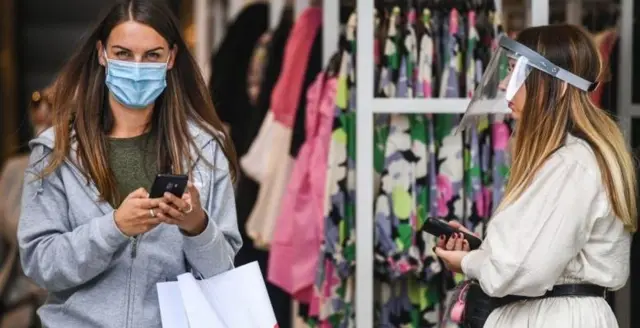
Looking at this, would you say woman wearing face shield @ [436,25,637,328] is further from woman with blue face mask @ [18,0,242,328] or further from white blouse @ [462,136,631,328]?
woman with blue face mask @ [18,0,242,328]

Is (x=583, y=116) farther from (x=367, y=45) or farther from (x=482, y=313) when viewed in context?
(x=367, y=45)

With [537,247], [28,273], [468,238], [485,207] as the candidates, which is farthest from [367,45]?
[28,273]

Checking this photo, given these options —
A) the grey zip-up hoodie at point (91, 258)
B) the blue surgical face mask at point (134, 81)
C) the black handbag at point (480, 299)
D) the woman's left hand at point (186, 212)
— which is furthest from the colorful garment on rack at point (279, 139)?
the woman's left hand at point (186, 212)

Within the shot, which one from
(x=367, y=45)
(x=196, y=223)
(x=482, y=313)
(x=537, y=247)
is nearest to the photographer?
(x=196, y=223)

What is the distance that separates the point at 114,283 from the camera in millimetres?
2506

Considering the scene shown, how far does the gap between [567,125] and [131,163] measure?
0.98 meters

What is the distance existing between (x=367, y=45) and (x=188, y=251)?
130 cm

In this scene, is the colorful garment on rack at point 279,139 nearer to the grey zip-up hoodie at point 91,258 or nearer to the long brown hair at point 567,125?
the long brown hair at point 567,125

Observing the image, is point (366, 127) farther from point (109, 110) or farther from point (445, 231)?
point (109, 110)

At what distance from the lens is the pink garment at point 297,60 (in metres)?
4.51

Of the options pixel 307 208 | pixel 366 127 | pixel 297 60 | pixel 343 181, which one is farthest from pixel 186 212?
pixel 297 60

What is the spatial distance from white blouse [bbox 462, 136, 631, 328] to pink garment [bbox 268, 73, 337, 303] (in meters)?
1.33

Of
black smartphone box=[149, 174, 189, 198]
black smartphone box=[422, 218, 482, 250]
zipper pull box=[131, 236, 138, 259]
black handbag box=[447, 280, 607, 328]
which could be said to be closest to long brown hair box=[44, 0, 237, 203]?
zipper pull box=[131, 236, 138, 259]

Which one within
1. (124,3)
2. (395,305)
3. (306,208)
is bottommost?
(395,305)
